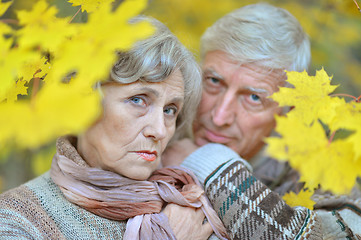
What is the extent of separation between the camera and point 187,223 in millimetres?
1787

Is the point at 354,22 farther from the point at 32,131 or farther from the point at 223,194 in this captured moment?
the point at 32,131

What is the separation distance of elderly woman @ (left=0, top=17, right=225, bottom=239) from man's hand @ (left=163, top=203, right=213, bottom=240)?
0.06 ft

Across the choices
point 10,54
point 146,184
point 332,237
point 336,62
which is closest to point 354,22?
point 336,62

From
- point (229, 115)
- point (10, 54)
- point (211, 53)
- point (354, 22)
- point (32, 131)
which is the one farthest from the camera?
point (354, 22)

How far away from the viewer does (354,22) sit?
6.11 meters

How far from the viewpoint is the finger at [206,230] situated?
1828 millimetres

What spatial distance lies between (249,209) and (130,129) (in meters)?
0.72

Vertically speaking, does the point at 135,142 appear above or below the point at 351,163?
below

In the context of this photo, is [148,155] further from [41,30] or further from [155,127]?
[41,30]

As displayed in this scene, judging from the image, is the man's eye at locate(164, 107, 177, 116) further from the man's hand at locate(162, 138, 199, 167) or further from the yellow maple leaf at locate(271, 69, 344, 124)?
the yellow maple leaf at locate(271, 69, 344, 124)

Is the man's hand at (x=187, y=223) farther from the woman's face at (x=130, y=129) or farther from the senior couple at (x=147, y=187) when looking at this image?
the woman's face at (x=130, y=129)

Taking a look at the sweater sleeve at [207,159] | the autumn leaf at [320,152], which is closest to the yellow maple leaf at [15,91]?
the sweater sleeve at [207,159]

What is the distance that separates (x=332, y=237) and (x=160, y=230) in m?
0.95

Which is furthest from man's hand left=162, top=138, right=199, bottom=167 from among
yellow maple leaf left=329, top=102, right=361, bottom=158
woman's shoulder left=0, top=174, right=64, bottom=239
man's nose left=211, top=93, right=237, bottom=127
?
yellow maple leaf left=329, top=102, right=361, bottom=158
